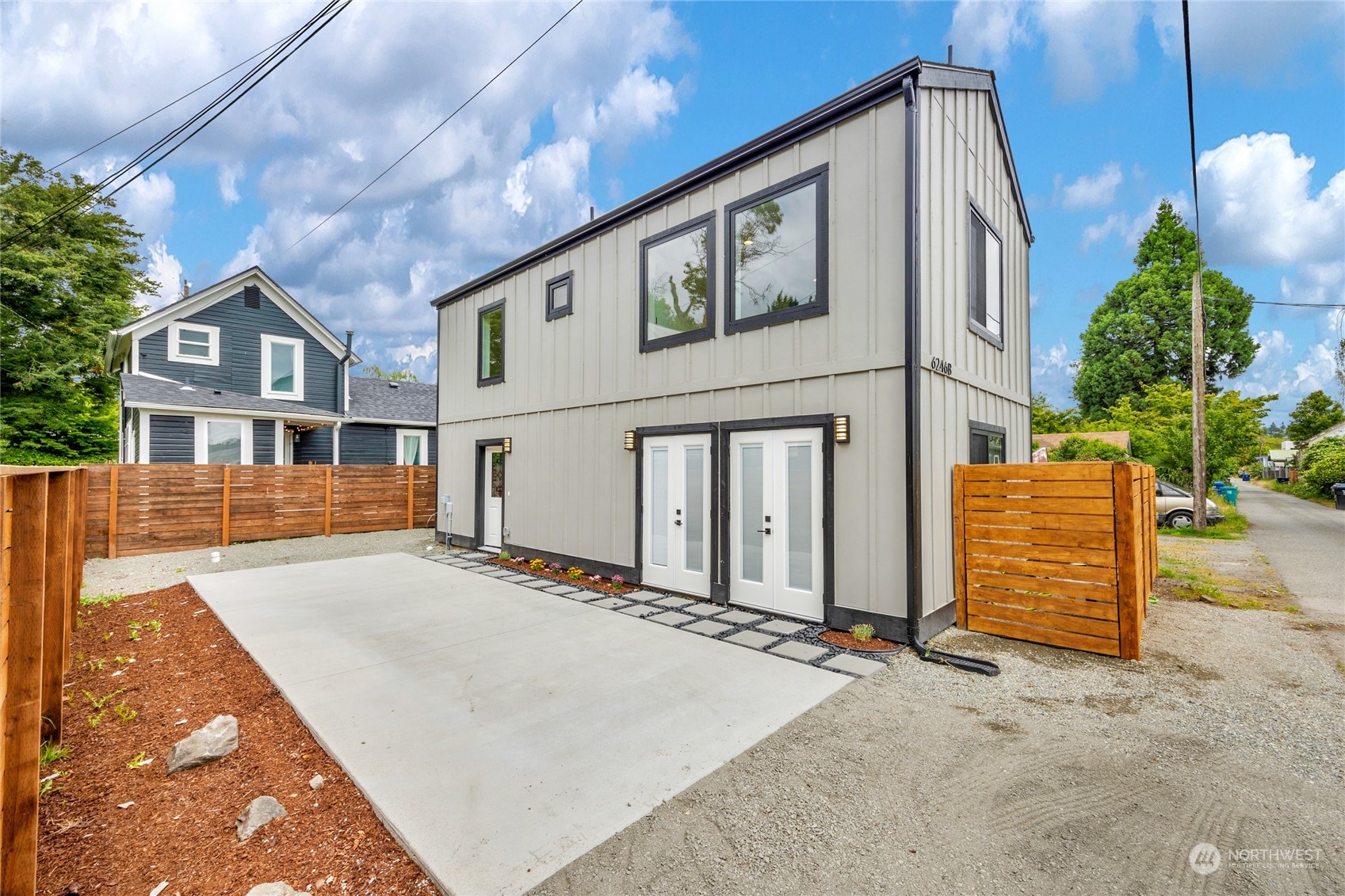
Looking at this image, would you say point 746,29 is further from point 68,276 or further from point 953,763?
point 68,276

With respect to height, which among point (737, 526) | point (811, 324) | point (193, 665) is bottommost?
point (193, 665)

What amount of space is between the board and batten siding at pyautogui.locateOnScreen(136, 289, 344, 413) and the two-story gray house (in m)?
11.0

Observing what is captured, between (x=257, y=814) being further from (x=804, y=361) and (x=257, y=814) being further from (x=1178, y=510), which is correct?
(x=1178, y=510)

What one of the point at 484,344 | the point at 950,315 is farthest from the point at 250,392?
the point at 950,315

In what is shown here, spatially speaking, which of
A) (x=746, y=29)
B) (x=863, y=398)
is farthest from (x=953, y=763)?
(x=746, y=29)

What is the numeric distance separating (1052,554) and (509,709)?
4.41 m

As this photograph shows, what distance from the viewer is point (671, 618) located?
5.50 meters

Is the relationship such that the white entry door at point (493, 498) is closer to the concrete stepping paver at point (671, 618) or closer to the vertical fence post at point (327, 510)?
the vertical fence post at point (327, 510)

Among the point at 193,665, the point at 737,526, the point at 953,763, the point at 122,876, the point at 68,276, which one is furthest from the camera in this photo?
the point at 68,276

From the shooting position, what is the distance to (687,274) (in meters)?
6.52

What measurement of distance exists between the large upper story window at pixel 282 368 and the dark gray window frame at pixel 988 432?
Answer: 16.8 meters

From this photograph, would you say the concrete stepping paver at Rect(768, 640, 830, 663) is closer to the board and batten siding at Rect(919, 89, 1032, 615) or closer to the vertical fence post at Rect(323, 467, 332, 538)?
the board and batten siding at Rect(919, 89, 1032, 615)

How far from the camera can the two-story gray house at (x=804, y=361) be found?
4.79 meters

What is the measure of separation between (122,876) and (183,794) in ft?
1.87
